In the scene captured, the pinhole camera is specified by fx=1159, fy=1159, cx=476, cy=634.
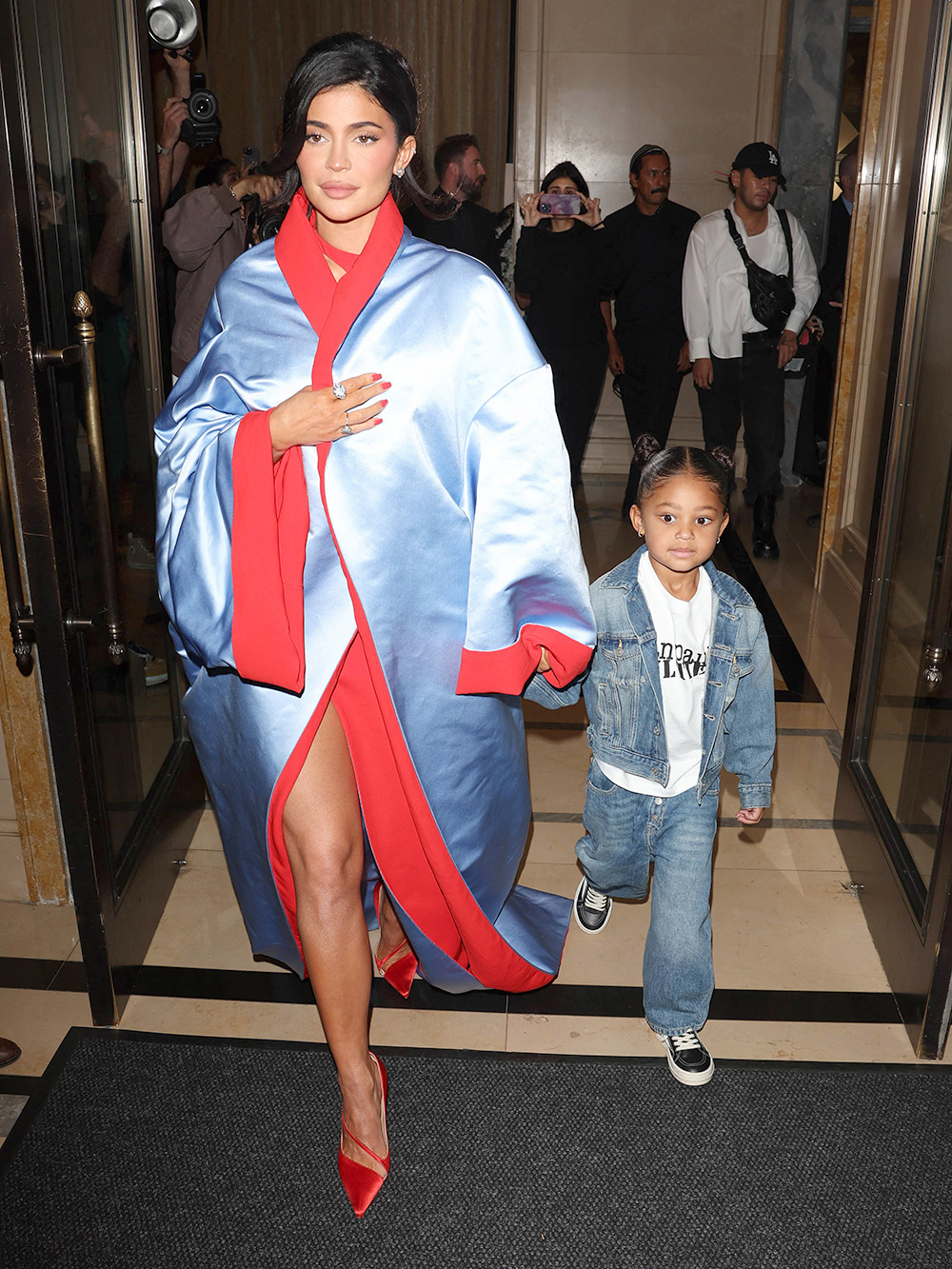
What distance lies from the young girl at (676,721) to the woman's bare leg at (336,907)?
A: 0.44 meters

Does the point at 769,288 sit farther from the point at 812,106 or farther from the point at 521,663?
the point at 521,663

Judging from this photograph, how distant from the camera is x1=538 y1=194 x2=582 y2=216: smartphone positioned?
5027 mm

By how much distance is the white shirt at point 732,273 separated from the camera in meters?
4.91

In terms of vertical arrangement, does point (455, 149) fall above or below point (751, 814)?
above

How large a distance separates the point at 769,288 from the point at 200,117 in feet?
8.11

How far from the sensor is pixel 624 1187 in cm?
186

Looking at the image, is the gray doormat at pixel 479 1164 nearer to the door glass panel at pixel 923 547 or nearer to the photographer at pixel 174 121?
the door glass panel at pixel 923 547

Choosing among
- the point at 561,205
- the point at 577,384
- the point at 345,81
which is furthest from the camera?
the point at 577,384

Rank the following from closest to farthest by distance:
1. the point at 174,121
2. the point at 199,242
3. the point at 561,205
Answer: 1. the point at 174,121
2. the point at 199,242
3. the point at 561,205

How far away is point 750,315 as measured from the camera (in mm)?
4953

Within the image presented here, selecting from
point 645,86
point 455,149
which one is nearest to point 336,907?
point 455,149

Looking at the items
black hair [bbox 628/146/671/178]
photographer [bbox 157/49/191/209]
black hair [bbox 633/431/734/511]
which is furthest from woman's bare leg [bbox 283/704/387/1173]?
black hair [bbox 628/146/671/178]

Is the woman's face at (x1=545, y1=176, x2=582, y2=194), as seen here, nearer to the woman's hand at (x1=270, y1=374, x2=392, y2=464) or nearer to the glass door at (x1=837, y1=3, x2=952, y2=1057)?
the glass door at (x1=837, y1=3, x2=952, y2=1057)

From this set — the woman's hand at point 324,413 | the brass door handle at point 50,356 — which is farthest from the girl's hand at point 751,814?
the brass door handle at point 50,356
